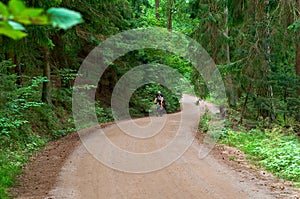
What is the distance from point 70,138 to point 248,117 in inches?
335

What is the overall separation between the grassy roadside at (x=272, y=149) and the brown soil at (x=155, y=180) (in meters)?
0.35

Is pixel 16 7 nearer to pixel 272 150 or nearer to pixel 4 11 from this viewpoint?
pixel 4 11

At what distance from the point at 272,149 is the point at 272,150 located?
0.49ft

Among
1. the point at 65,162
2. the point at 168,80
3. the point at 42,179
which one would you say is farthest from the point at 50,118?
the point at 168,80

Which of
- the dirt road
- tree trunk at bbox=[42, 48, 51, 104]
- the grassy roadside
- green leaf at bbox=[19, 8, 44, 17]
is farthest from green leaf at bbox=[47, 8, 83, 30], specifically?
tree trunk at bbox=[42, 48, 51, 104]

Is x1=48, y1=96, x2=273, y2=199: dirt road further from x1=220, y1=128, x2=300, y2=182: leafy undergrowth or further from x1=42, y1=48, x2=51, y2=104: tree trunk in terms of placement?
x1=42, y1=48, x2=51, y2=104: tree trunk

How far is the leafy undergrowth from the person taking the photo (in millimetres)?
8254

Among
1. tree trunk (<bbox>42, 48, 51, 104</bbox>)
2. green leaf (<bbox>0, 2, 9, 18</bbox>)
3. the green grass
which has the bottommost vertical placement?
Result: the green grass

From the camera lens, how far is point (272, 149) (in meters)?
10.0

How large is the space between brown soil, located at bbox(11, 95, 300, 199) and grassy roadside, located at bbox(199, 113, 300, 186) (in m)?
0.35

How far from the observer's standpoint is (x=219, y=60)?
63.2 ft

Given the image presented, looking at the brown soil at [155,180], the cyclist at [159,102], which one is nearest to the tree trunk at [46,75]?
the brown soil at [155,180]

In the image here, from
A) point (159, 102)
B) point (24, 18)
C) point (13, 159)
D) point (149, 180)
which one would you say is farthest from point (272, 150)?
point (159, 102)

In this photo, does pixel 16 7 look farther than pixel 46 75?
No
